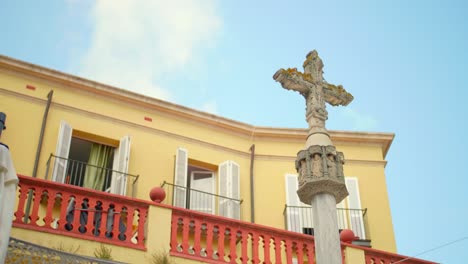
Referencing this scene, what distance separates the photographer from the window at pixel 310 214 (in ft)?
58.5

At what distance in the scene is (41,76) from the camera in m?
17.0

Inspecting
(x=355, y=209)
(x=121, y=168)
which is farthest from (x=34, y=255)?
(x=355, y=209)

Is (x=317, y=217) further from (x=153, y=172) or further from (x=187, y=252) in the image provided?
(x=153, y=172)

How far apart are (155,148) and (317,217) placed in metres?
8.39

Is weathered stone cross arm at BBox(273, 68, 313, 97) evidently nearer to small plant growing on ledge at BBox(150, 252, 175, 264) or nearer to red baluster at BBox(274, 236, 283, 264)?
red baluster at BBox(274, 236, 283, 264)

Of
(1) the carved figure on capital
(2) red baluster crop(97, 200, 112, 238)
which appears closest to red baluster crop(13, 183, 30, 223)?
(2) red baluster crop(97, 200, 112, 238)

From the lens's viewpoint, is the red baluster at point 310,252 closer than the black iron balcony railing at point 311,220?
Yes

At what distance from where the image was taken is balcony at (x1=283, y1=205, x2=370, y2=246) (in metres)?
17.8

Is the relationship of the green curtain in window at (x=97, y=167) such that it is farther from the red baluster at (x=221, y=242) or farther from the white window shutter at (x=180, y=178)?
the red baluster at (x=221, y=242)

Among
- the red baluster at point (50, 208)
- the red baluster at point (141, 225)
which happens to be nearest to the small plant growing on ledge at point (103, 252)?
the red baluster at point (141, 225)

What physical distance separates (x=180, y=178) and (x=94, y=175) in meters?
2.06

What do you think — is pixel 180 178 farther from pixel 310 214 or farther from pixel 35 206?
pixel 35 206

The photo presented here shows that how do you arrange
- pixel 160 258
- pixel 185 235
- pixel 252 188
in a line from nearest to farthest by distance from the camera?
pixel 160 258, pixel 185 235, pixel 252 188

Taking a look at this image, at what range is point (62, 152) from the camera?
16.1 m
